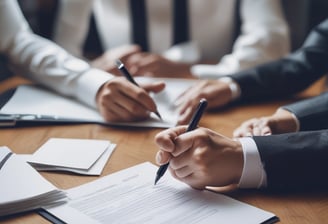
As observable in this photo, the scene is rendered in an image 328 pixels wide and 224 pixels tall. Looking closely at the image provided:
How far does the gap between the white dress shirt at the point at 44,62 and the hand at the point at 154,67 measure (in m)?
0.24

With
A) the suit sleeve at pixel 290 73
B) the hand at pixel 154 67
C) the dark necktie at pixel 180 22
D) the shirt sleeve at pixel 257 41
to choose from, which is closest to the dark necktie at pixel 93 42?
the dark necktie at pixel 180 22

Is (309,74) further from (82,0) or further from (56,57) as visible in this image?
(82,0)

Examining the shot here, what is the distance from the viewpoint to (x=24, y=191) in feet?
2.29

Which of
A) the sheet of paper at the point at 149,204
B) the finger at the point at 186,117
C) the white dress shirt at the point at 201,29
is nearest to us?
the sheet of paper at the point at 149,204

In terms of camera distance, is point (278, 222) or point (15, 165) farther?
point (15, 165)

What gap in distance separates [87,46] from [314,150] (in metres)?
1.46

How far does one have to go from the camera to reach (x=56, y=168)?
0.82 meters

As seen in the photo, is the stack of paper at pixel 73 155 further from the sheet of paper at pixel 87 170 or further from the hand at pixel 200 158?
the hand at pixel 200 158

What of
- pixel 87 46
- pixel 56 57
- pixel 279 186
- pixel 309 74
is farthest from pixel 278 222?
pixel 87 46

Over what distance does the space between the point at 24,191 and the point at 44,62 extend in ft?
1.98

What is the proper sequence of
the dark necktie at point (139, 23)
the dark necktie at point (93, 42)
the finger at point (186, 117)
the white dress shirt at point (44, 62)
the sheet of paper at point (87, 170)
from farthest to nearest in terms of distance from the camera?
the dark necktie at point (93, 42) → the dark necktie at point (139, 23) → the white dress shirt at point (44, 62) → the finger at point (186, 117) → the sheet of paper at point (87, 170)

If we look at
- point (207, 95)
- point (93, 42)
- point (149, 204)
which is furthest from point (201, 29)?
point (149, 204)

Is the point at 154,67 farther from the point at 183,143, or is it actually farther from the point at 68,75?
the point at 183,143

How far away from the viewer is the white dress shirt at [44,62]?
1.15 metres
